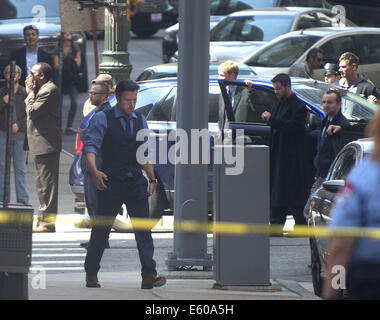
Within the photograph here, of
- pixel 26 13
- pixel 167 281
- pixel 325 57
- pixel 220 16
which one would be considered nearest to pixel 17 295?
pixel 167 281

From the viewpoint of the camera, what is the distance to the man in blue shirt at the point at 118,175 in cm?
967

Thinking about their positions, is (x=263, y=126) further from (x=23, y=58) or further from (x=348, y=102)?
(x=23, y=58)

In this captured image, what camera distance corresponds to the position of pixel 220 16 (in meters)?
25.7

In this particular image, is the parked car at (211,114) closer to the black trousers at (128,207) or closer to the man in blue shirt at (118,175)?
the man in blue shirt at (118,175)

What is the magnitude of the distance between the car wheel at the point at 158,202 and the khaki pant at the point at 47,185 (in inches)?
46.9

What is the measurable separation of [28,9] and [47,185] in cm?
889

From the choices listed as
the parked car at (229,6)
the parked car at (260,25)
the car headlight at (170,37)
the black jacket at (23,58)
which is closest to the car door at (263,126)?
the black jacket at (23,58)

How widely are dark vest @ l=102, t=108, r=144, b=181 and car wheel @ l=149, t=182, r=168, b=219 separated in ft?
10.7

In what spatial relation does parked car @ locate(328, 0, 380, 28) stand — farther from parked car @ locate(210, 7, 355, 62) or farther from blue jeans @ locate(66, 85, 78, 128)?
blue jeans @ locate(66, 85, 78, 128)

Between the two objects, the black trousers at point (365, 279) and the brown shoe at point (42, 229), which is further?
the brown shoe at point (42, 229)

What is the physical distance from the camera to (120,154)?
968cm

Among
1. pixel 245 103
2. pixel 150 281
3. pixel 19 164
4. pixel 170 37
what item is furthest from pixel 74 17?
pixel 170 37
